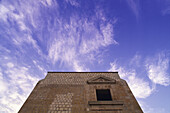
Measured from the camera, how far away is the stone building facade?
7.15 meters

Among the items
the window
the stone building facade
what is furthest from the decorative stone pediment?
the window

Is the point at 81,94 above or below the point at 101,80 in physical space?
below

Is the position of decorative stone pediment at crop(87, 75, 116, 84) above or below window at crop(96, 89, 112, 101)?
above

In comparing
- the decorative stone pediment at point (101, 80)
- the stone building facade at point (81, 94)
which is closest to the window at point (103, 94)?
the stone building facade at point (81, 94)

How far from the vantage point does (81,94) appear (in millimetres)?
8320

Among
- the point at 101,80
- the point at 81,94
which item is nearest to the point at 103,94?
the point at 101,80

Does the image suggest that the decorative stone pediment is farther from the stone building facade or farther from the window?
the window

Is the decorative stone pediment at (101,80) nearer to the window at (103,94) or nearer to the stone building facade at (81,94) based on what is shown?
the stone building facade at (81,94)

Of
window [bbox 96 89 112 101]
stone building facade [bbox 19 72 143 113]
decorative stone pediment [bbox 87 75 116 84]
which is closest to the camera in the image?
stone building facade [bbox 19 72 143 113]

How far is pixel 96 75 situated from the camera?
417 inches

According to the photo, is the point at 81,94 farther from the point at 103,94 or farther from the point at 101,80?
the point at 101,80

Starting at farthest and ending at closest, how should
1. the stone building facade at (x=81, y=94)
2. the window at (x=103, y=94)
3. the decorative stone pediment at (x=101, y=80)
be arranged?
the decorative stone pediment at (x=101, y=80), the window at (x=103, y=94), the stone building facade at (x=81, y=94)

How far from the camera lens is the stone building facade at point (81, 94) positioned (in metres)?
7.15

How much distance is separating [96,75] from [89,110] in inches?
158
